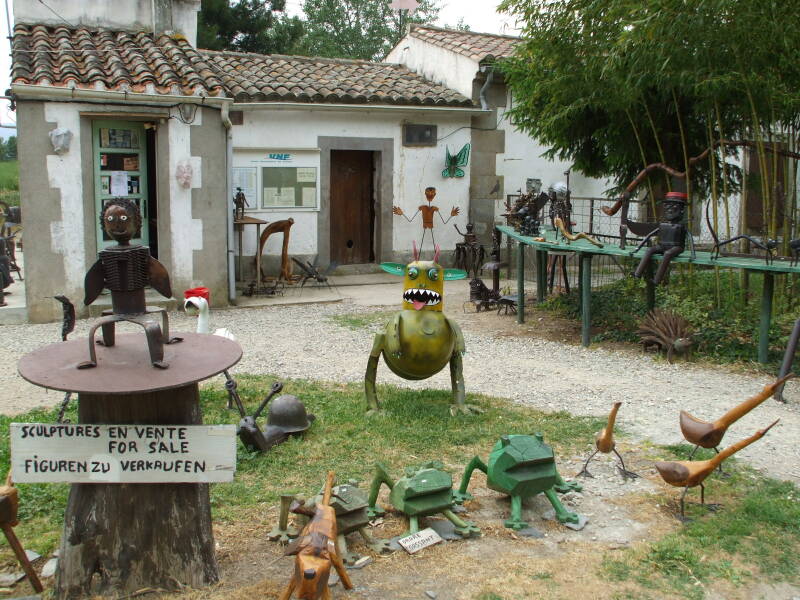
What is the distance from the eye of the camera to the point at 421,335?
18.4 feet

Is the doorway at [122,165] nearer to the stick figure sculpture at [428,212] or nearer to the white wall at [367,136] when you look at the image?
the white wall at [367,136]

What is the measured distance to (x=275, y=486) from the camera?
4578 mm

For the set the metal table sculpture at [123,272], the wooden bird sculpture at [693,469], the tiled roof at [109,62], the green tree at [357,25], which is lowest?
the wooden bird sculpture at [693,469]

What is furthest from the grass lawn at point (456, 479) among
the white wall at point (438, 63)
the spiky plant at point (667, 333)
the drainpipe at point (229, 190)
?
the white wall at point (438, 63)

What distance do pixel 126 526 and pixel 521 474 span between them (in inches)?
77.9

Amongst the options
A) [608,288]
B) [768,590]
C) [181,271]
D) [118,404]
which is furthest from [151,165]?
[768,590]

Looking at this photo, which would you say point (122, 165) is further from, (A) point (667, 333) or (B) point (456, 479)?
Answer: (B) point (456, 479)

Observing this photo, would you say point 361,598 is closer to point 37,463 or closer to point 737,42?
point 37,463

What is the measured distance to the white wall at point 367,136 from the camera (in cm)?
1235

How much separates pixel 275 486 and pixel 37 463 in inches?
65.4

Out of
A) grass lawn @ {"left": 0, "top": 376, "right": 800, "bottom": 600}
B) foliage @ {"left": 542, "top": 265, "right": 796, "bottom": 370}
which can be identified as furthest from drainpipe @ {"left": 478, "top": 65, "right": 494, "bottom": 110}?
grass lawn @ {"left": 0, "top": 376, "right": 800, "bottom": 600}

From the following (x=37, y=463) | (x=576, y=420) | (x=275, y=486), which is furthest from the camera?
(x=576, y=420)

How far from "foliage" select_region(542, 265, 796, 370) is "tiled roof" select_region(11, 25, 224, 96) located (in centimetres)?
561

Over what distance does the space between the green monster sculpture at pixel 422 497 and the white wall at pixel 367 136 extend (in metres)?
8.83
